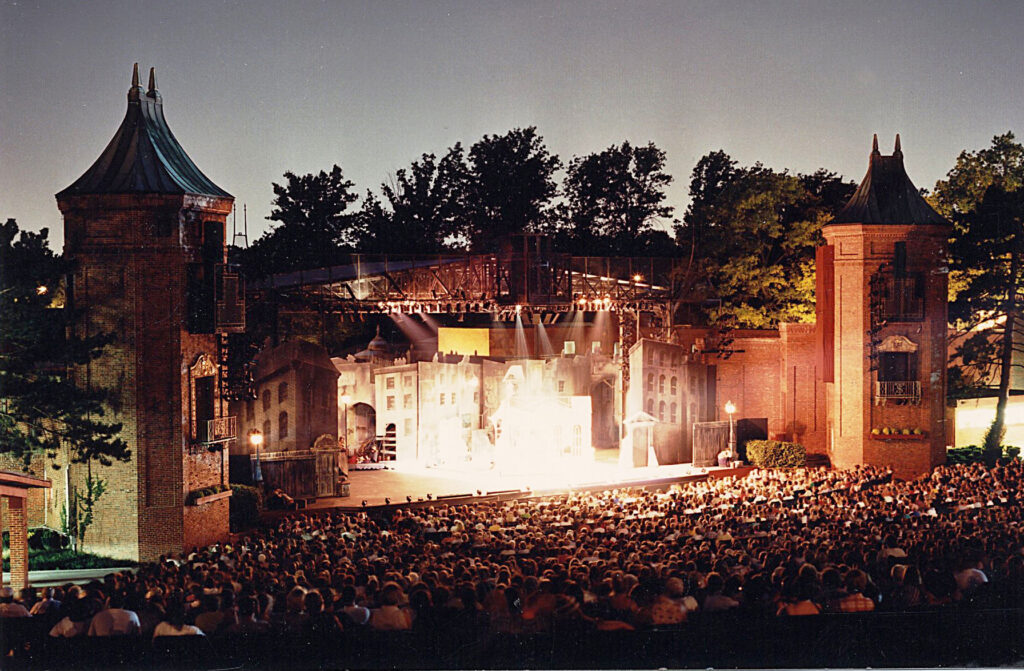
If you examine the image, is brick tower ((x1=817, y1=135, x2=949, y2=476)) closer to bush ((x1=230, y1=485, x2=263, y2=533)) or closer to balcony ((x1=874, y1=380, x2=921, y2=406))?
balcony ((x1=874, y1=380, x2=921, y2=406))

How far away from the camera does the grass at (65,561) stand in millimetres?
20672

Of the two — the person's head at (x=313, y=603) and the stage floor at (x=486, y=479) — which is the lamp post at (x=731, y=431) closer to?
the stage floor at (x=486, y=479)

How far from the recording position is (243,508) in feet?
78.1

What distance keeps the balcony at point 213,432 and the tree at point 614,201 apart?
36.9 feet

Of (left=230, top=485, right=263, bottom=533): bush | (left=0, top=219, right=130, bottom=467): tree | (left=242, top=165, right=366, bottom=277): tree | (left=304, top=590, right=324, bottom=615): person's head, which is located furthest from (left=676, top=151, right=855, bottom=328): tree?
(left=304, top=590, right=324, bottom=615): person's head

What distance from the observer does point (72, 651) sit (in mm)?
15305

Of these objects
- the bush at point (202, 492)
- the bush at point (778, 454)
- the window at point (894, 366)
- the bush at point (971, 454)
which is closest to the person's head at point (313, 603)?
the bush at point (202, 492)

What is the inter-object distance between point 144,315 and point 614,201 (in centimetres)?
1365

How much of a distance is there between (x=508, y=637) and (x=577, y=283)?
16.4m

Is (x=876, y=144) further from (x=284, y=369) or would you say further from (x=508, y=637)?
(x=508, y=637)

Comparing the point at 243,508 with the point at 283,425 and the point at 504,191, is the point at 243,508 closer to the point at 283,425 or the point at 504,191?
the point at 283,425

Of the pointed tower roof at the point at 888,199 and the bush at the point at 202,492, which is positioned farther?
the pointed tower roof at the point at 888,199

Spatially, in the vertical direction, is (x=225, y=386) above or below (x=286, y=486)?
above

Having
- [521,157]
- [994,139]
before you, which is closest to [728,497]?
[521,157]
